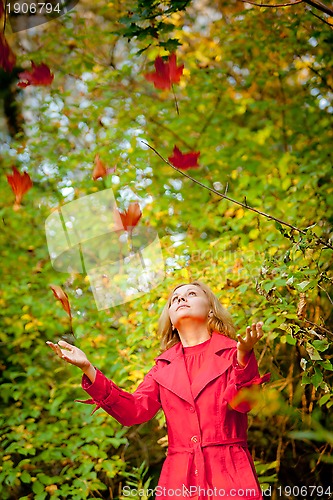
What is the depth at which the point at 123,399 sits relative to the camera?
5.23ft

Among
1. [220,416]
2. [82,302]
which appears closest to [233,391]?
[220,416]

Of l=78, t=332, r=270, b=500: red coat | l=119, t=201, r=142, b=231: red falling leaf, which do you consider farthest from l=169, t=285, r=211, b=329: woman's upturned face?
l=119, t=201, r=142, b=231: red falling leaf

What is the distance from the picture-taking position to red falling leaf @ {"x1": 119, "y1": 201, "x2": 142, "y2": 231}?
2783mm

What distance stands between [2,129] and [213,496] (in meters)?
3.16

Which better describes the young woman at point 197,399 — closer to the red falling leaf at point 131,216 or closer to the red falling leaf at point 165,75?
the red falling leaf at point 165,75

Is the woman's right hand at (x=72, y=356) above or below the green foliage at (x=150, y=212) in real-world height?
above

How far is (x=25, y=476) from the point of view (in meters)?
2.55

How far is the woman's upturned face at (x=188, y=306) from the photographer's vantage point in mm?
1762

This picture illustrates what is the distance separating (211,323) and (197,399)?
0.99 feet
